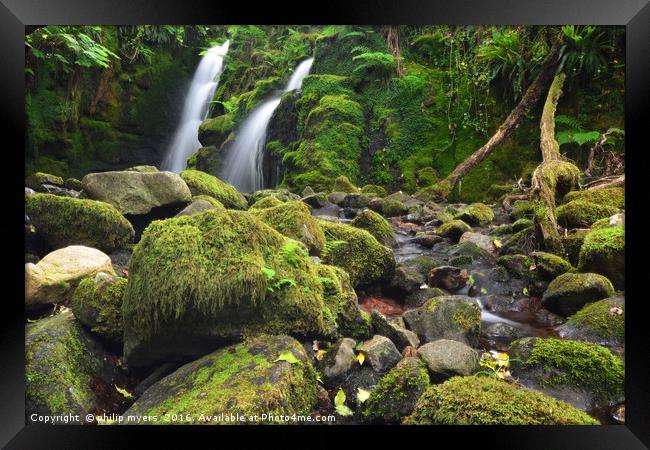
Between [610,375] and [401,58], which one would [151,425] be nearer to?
[610,375]

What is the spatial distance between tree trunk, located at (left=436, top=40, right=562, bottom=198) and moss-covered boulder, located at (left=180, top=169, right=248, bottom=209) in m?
3.51

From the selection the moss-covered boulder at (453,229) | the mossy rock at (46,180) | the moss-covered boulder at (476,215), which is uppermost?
the mossy rock at (46,180)

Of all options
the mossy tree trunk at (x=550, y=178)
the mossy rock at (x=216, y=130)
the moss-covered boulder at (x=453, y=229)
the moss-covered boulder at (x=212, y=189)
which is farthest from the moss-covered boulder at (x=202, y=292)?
the mossy rock at (x=216, y=130)

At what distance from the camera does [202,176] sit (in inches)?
232

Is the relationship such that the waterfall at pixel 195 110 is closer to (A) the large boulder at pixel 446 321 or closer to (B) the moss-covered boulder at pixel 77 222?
(B) the moss-covered boulder at pixel 77 222

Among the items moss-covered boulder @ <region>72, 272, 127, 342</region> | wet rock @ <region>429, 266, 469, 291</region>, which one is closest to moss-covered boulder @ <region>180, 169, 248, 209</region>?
moss-covered boulder @ <region>72, 272, 127, 342</region>

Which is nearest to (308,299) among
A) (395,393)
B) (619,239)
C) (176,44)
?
(395,393)

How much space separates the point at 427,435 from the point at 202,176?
15.6ft

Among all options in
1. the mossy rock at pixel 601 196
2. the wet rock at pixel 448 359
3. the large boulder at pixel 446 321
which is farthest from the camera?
the mossy rock at pixel 601 196

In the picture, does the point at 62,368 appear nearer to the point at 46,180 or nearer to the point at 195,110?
the point at 46,180

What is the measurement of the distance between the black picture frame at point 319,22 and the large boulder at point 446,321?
1030mm

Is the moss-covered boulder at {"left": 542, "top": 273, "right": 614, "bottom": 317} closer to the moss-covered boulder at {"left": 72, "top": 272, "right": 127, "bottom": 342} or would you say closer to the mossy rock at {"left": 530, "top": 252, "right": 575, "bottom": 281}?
the mossy rock at {"left": 530, "top": 252, "right": 575, "bottom": 281}

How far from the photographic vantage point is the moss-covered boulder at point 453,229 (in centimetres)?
582

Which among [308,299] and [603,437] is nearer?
[603,437]
